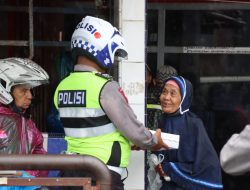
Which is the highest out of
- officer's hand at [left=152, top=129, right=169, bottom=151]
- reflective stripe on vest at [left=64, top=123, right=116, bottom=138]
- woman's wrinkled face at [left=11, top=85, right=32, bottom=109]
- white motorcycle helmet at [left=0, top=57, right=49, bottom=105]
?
white motorcycle helmet at [left=0, top=57, right=49, bottom=105]

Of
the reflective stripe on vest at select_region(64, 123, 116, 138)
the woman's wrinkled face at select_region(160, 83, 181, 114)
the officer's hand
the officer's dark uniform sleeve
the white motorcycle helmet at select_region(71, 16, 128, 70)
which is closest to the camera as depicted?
the officer's dark uniform sleeve

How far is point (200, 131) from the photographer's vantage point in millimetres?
4879

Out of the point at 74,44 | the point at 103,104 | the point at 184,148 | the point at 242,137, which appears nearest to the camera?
the point at 242,137

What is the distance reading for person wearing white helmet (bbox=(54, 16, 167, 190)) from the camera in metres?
4.05

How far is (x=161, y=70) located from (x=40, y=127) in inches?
47.2

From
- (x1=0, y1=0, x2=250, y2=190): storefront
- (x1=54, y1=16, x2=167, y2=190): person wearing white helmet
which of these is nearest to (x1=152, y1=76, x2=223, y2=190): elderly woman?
(x1=54, y1=16, x2=167, y2=190): person wearing white helmet

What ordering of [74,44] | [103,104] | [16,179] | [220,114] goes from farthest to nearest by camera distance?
[220,114]
[74,44]
[103,104]
[16,179]

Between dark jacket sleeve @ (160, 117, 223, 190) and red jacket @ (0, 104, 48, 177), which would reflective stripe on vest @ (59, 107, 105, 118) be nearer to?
red jacket @ (0, 104, 48, 177)

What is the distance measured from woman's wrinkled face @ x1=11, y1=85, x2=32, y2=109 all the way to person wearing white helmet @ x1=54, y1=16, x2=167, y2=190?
454 millimetres

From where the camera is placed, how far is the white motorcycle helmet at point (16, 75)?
464 cm

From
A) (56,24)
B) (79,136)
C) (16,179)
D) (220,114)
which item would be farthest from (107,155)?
(220,114)

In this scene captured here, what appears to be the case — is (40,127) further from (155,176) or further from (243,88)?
(243,88)

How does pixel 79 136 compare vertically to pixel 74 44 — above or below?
below

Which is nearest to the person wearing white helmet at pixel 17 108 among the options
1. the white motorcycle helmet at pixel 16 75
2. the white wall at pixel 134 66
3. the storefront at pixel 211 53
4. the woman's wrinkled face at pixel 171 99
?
the white motorcycle helmet at pixel 16 75
